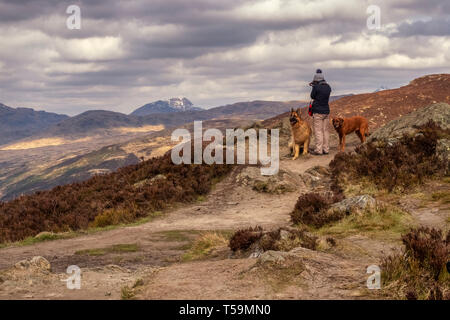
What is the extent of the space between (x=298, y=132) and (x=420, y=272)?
15221mm

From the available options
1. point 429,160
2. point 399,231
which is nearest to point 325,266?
point 399,231

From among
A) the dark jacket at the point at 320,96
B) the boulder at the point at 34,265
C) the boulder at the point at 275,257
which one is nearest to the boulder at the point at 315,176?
the dark jacket at the point at 320,96

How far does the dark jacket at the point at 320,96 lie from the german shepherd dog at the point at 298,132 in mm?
905

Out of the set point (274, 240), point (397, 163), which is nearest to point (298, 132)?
point (397, 163)

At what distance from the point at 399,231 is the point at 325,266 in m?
3.78

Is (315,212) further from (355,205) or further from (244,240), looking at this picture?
(244,240)

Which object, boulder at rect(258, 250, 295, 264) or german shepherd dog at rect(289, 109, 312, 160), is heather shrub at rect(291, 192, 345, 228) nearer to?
boulder at rect(258, 250, 295, 264)

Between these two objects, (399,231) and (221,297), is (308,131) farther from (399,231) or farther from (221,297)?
(221,297)

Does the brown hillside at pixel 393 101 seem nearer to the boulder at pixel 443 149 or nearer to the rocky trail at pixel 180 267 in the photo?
the boulder at pixel 443 149

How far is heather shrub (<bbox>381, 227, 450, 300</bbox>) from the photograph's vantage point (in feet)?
16.4

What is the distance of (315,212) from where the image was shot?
471 inches

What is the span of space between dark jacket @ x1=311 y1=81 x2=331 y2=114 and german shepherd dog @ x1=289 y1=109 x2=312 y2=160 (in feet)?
2.97

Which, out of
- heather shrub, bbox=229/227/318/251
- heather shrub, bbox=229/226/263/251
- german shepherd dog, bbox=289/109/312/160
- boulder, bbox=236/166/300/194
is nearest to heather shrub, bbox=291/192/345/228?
heather shrub, bbox=229/227/318/251

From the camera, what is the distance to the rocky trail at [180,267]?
5727mm
